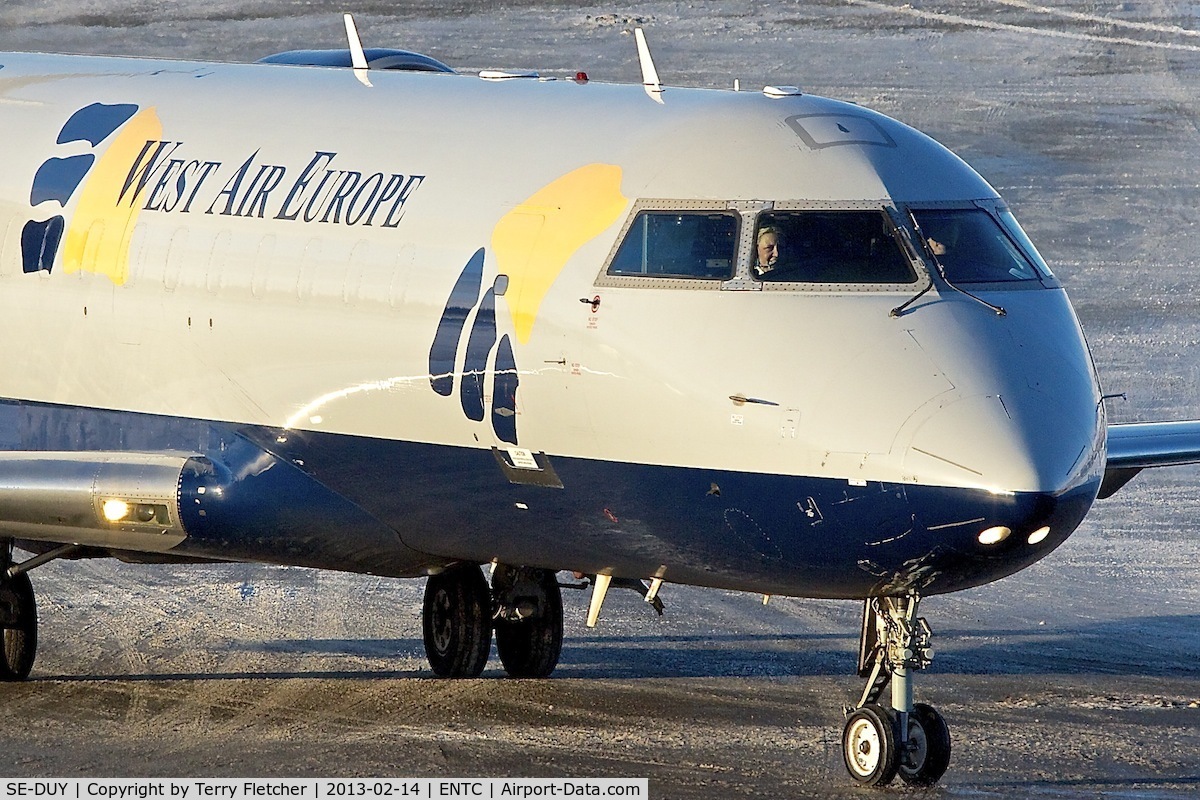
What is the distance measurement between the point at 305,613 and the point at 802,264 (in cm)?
953

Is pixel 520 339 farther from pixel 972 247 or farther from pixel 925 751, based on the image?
pixel 925 751

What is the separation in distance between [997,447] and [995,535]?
55 cm

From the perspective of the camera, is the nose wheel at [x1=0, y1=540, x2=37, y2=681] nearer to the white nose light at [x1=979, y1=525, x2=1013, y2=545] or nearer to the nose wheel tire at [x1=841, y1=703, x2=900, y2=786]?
the nose wheel tire at [x1=841, y1=703, x2=900, y2=786]

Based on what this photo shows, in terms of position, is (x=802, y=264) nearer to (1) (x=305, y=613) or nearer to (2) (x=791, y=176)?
(2) (x=791, y=176)

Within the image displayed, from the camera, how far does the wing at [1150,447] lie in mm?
18531

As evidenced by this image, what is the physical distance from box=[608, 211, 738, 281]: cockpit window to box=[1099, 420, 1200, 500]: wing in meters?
5.26

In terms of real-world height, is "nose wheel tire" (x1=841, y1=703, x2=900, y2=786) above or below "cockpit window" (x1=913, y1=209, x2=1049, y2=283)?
below

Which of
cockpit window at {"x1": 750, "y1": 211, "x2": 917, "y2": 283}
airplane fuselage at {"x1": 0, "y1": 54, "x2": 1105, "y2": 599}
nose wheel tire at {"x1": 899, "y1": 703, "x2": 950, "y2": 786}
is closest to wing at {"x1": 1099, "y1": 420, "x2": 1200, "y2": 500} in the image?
airplane fuselage at {"x1": 0, "y1": 54, "x2": 1105, "y2": 599}

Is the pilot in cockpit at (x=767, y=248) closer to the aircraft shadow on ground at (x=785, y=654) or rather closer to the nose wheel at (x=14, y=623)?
the aircraft shadow on ground at (x=785, y=654)

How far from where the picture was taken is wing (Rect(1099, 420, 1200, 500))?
1853cm

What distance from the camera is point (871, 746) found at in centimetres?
1487

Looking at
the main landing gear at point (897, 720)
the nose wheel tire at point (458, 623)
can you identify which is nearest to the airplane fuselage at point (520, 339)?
the main landing gear at point (897, 720)

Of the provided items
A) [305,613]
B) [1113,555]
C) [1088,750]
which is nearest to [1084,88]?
[1113,555]

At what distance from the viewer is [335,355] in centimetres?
1647
